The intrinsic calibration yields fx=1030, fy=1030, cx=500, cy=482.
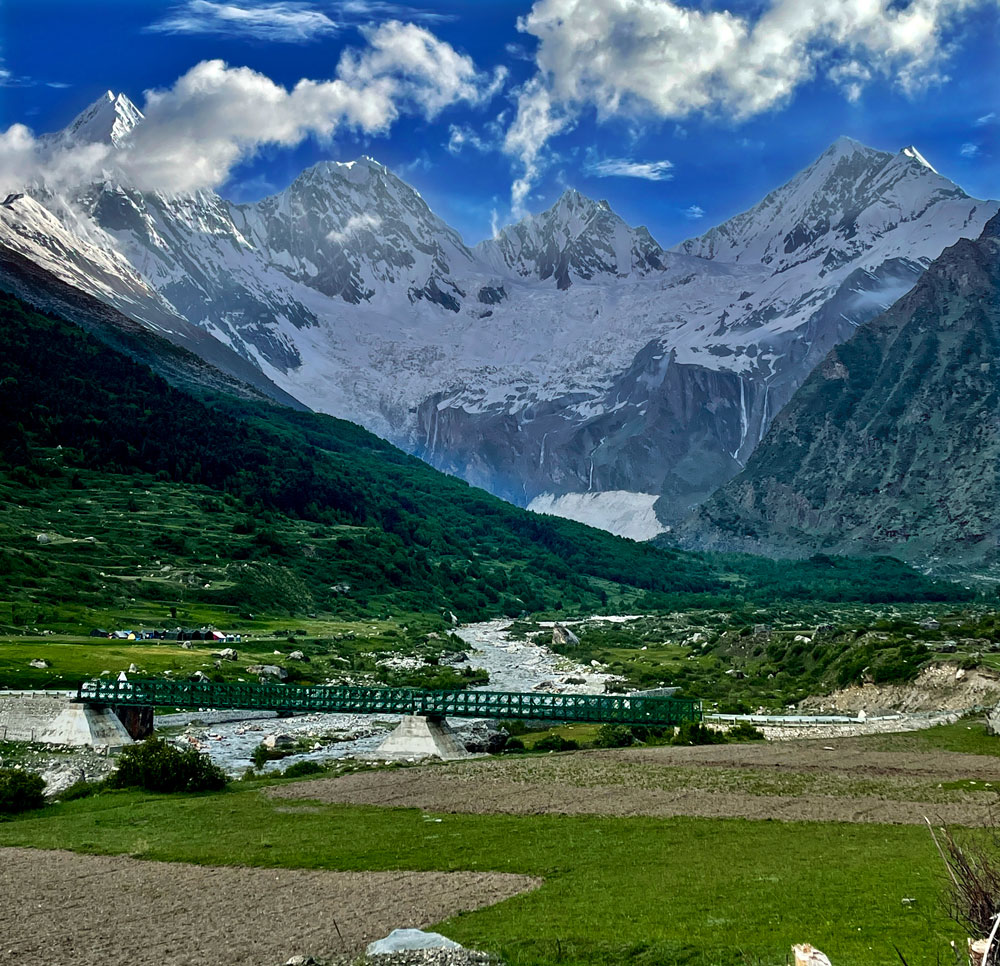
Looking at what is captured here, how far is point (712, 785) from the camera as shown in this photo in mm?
42188

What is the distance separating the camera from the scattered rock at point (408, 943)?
1809 centimetres

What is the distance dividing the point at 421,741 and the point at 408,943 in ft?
133

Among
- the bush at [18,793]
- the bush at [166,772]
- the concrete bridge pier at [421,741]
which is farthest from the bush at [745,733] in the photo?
the bush at [18,793]

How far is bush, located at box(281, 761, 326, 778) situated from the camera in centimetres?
5147

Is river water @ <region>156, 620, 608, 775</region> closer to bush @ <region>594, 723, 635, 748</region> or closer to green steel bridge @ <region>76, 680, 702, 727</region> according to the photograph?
green steel bridge @ <region>76, 680, 702, 727</region>

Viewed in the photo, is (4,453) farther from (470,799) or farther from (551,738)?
(470,799)

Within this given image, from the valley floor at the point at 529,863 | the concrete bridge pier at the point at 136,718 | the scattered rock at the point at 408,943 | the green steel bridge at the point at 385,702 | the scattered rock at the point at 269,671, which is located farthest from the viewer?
the scattered rock at the point at 269,671

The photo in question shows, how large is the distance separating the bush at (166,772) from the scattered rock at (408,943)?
30487 mm

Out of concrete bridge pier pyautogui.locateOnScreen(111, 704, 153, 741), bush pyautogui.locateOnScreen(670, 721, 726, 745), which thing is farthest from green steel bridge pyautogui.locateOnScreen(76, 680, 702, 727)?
bush pyautogui.locateOnScreen(670, 721, 726, 745)

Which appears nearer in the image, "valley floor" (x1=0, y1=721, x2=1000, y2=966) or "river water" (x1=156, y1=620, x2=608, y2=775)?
"valley floor" (x1=0, y1=721, x2=1000, y2=966)

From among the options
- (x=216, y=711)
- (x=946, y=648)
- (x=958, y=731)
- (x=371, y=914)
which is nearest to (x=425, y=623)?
(x=216, y=711)

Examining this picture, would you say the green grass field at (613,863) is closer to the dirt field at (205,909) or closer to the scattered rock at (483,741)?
the dirt field at (205,909)

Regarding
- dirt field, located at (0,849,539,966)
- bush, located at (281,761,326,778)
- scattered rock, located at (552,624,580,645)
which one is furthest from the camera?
scattered rock, located at (552,624,580,645)

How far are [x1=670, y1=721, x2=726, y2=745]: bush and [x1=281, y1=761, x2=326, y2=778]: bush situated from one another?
1975 cm
